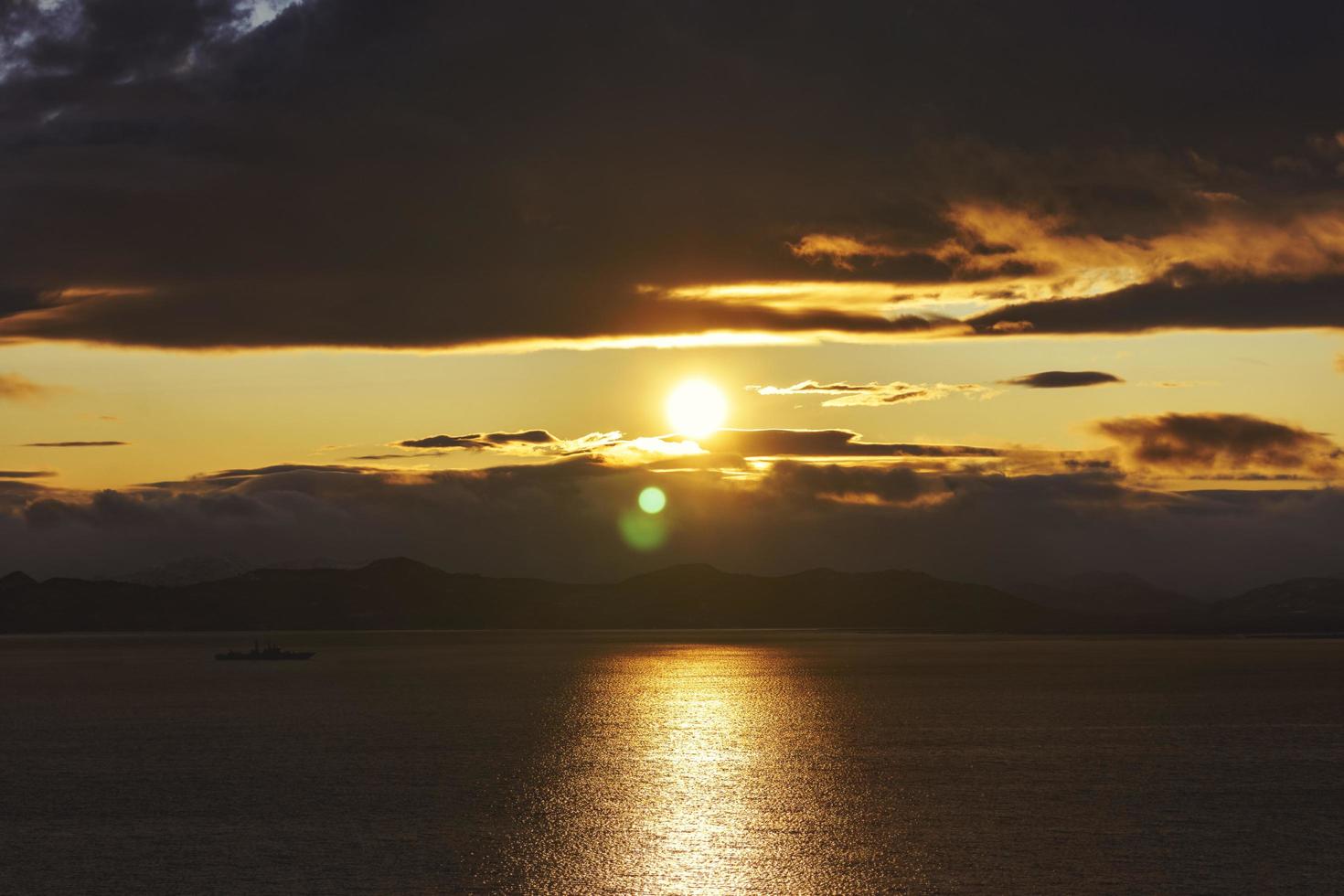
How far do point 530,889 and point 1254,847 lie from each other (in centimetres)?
3267

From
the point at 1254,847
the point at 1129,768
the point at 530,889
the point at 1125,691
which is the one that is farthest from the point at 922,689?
the point at 530,889

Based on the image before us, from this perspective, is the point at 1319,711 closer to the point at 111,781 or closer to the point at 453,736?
the point at 453,736

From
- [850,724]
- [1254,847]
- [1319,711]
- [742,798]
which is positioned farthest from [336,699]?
[1254,847]

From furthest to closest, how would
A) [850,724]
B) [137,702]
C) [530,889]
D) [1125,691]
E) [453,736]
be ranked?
1. [1125,691]
2. [137,702]
3. [850,724]
4. [453,736]
5. [530,889]

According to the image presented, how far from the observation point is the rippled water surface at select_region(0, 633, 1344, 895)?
5569cm

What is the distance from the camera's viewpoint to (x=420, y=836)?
63625mm

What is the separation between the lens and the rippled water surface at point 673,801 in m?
55.7

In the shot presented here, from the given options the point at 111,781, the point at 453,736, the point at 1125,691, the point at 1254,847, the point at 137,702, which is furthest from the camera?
the point at 1125,691

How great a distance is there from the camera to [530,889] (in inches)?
2072

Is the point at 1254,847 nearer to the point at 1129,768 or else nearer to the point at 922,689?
the point at 1129,768

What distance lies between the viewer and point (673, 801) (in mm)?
75625

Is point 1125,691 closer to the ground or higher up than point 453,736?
closer to the ground

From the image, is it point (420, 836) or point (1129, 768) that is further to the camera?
point (1129, 768)

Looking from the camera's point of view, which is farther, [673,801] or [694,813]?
[673,801]
